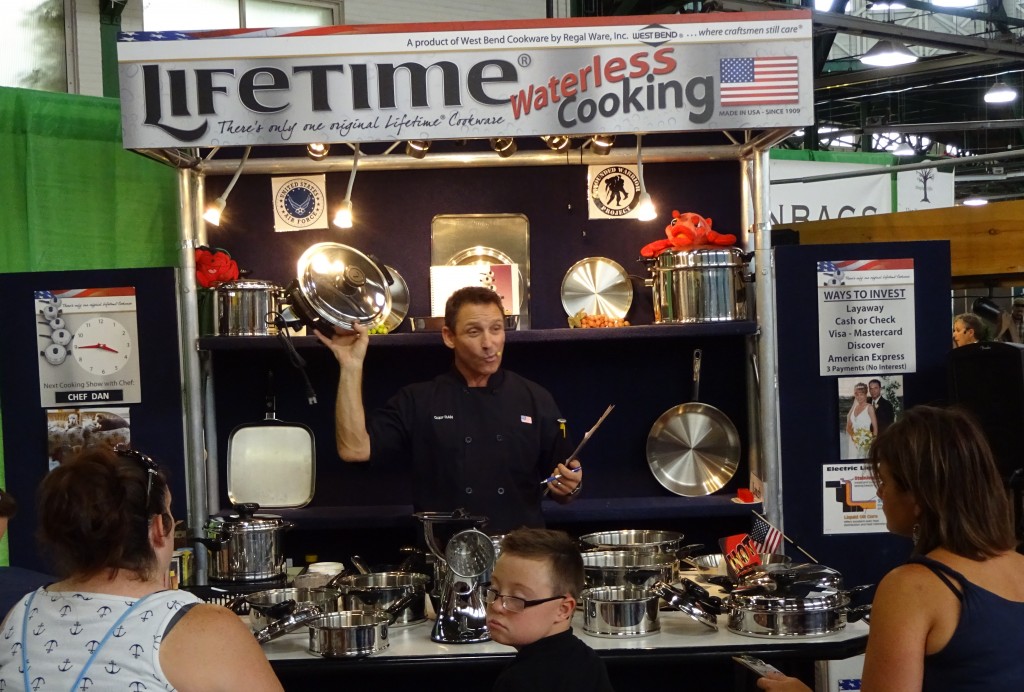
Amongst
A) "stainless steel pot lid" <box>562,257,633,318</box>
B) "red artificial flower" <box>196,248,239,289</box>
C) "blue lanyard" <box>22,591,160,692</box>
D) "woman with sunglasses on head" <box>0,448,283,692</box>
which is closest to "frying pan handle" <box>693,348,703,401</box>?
"stainless steel pot lid" <box>562,257,633,318</box>

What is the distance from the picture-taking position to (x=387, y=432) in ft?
12.1

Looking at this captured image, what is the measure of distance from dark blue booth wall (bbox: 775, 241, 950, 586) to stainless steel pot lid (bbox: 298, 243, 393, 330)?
1571 millimetres

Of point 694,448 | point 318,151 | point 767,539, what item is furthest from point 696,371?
point 318,151

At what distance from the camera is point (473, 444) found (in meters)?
3.69

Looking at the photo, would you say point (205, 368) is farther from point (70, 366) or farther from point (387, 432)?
point (387, 432)

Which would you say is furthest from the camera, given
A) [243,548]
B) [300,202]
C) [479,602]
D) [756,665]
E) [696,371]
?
[300,202]

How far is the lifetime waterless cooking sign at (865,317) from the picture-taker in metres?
4.26

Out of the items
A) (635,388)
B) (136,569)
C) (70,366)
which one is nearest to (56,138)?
(70,366)

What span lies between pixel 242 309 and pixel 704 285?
1746mm

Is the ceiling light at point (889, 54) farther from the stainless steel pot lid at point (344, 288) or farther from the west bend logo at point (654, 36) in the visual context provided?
the stainless steel pot lid at point (344, 288)

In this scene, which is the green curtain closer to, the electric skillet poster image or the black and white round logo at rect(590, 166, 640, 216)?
the electric skillet poster image

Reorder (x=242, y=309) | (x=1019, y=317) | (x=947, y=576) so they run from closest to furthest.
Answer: (x=947, y=576) → (x=242, y=309) → (x=1019, y=317)

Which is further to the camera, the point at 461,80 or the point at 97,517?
the point at 461,80

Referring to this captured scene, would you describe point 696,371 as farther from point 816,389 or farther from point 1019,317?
point 1019,317
